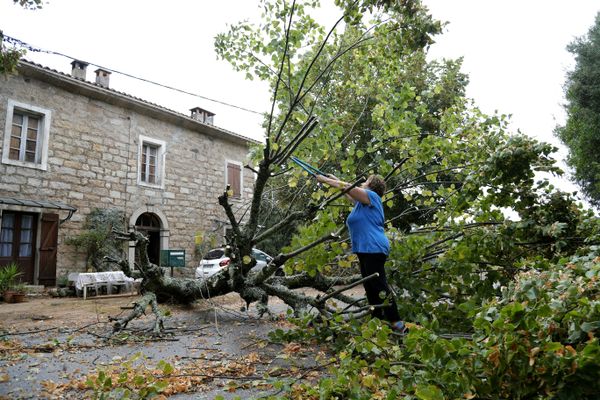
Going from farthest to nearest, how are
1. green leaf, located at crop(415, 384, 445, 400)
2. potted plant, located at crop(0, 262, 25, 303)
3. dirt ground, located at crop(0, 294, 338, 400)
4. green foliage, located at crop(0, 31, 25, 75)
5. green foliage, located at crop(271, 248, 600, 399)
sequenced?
potted plant, located at crop(0, 262, 25, 303), green foliage, located at crop(0, 31, 25, 75), dirt ground, located at crop(0, 294, 338, 400), green leaf, located at crop(415, 384, 445, 400), green foliage, located at crop(271, 248, 600, 399)

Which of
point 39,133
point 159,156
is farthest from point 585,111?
point 39,133

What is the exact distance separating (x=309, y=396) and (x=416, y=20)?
3.32 m

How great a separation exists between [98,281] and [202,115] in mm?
8409

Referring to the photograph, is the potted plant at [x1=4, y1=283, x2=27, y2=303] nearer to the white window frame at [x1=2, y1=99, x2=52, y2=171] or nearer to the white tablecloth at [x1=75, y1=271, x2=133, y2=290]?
the white tablecloth at [x1=75, y1=271, x2=133, y2=290]

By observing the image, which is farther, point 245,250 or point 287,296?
point 287,296

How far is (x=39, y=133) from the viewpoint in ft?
36.9

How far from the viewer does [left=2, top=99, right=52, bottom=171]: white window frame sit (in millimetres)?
10477

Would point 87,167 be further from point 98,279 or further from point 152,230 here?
point 98,279

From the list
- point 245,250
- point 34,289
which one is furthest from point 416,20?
point 34,289

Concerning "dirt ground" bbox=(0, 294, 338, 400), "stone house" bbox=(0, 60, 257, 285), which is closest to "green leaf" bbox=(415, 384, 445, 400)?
"dirt ground" bbox=(0, 294, 338, 400)

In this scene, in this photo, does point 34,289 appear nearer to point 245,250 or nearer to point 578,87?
point 245,250

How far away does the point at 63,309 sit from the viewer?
24.9 ft

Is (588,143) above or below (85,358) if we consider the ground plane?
above

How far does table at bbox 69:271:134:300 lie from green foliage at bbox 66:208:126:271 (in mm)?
898
